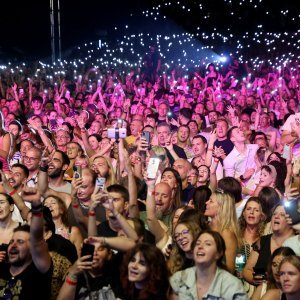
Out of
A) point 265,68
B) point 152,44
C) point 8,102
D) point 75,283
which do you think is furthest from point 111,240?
point 152,44

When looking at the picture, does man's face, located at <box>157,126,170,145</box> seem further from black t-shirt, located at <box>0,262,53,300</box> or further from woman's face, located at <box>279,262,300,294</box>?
woman's face, located at <box>279,262,300,294</box>

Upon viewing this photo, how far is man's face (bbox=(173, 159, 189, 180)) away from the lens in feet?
29.8

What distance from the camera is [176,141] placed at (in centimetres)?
1093

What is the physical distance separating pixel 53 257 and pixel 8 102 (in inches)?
360

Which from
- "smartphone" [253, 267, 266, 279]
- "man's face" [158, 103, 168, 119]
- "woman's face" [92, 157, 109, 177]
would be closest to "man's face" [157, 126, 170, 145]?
"woman's face" [92, 157, 109, 177]

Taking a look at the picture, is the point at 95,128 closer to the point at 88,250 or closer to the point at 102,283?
the point at 102,283

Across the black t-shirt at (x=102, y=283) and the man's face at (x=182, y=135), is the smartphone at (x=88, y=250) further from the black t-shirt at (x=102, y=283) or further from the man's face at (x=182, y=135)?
the man's face at (x=182, y=135)

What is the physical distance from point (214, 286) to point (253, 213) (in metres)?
1.58

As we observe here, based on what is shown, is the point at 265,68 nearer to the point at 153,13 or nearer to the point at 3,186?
the point at 153,13

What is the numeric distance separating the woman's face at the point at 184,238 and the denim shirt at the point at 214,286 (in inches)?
13.2

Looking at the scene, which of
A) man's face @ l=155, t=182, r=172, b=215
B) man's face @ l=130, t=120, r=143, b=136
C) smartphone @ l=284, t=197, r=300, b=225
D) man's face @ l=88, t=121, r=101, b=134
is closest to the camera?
smartphone @ l=284, t=197, r=300, b=225

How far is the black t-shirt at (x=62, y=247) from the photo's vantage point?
20.5ft

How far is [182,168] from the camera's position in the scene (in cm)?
911

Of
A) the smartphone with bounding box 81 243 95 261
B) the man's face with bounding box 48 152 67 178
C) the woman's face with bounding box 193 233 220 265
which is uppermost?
the man's face with bounding box 48 152 67 178
